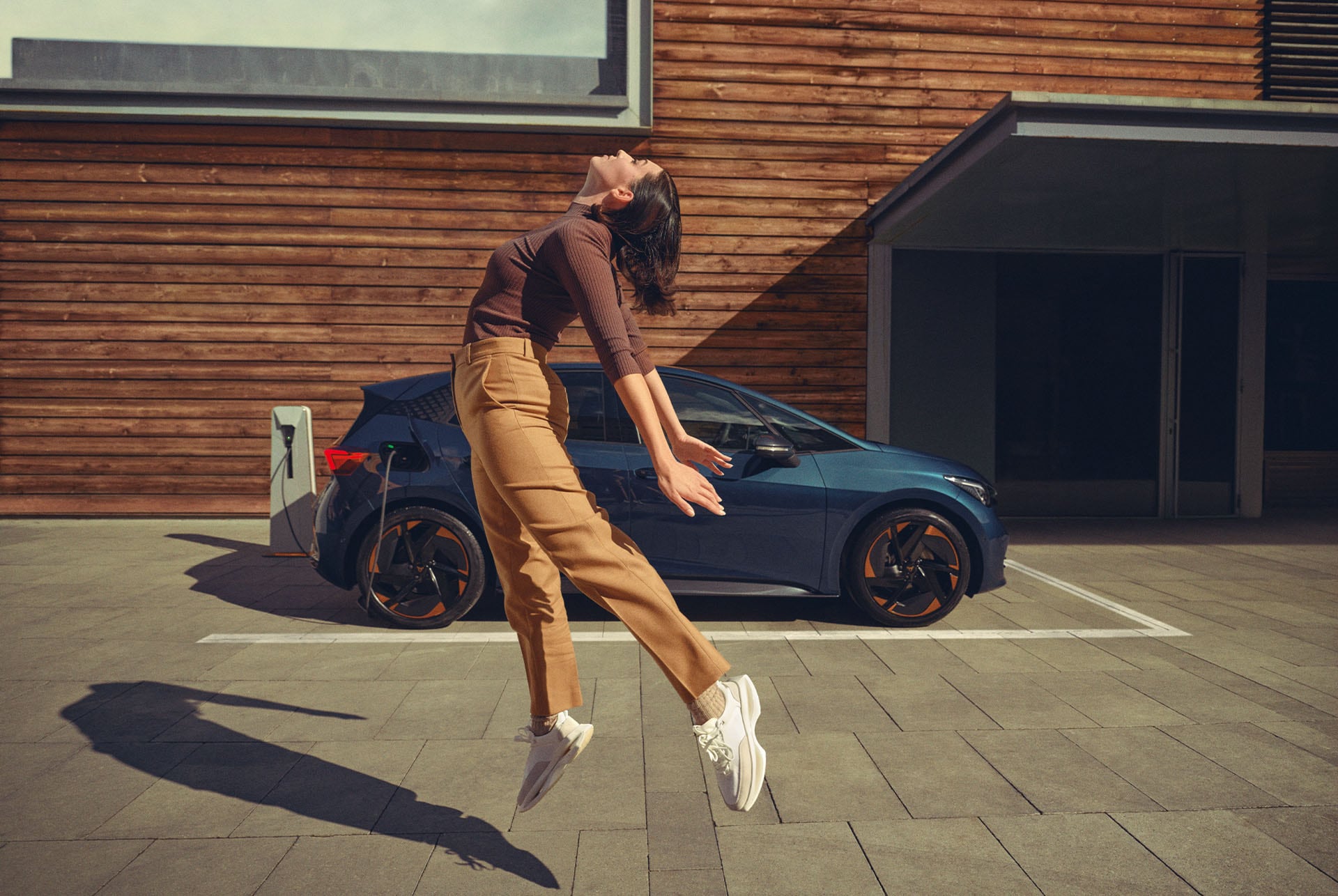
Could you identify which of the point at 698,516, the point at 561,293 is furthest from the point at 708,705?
the point at 698,516

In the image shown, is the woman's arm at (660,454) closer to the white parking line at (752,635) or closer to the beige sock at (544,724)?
the beige sock at (544,724)

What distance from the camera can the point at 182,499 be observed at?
9008mm

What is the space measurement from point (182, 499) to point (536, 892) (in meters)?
8.22

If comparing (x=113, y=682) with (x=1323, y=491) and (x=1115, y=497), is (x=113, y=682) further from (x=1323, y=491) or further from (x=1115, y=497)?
(x=1323, y=491)

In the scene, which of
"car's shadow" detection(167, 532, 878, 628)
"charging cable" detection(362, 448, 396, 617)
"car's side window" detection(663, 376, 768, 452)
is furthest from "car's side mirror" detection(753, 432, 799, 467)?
"charging cable" detection(362, 448, 396, 617)

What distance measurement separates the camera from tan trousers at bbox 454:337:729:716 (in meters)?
2.24

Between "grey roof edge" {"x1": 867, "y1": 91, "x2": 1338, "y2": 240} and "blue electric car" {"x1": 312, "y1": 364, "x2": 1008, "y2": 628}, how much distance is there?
2.40m

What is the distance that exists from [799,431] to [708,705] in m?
3.00

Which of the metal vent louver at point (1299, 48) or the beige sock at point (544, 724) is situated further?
the metal vent louver at point (1299, 48)

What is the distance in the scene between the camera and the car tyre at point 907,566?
4.90 m

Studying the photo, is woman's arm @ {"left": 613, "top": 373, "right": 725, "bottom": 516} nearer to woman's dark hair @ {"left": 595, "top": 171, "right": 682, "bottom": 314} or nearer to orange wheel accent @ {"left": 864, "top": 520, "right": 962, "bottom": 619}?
woman's dark hair @ {"left": 595, "top": 171, "right": 682, "bottom": 314}

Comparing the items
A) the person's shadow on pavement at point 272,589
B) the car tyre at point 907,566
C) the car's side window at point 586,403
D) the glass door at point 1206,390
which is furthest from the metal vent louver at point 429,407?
the glass door at point 1206,390

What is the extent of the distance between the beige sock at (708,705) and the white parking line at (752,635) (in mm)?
2395

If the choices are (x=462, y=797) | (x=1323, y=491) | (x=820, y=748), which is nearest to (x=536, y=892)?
(x=462, y=797)
